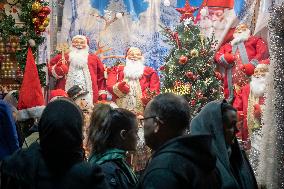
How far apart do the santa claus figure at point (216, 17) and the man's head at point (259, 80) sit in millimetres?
1458

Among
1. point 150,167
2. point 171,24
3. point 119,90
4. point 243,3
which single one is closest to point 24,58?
point 119,90

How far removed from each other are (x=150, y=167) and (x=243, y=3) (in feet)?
27.7

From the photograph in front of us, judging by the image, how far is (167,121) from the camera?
2.71 m

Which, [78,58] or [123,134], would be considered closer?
[123,134]

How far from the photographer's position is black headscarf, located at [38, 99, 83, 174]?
259 cm

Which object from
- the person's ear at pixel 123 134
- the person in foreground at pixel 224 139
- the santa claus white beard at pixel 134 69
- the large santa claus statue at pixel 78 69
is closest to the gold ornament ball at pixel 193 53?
the santa claus white beard at pixel 134 69

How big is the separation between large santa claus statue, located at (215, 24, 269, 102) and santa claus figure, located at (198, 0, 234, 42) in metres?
0.50

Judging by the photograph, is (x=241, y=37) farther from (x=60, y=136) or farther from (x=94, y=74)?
(x=60, y=136)

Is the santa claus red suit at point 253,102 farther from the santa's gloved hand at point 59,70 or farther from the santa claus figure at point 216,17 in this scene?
the santa's gloved hand at point 59,70

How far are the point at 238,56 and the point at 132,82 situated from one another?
2.09 m

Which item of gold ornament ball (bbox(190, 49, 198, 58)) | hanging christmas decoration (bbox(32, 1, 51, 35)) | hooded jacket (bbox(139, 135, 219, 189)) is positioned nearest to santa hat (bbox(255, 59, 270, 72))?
gold ornament ball (bbox(190, 49, 198, 58))

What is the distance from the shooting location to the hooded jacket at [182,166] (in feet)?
7.67

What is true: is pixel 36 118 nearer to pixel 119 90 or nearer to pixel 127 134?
pixel 127 134

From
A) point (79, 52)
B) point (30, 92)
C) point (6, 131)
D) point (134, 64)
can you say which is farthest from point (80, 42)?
point (6, 131)
